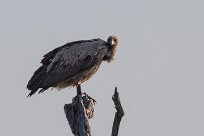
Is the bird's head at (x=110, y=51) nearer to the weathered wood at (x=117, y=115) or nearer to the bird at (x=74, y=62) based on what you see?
the bird at (x=74, y=62)

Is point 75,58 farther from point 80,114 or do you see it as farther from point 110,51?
point 80,114

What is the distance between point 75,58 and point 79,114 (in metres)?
3.85

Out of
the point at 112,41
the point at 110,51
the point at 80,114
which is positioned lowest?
the point at 80,114

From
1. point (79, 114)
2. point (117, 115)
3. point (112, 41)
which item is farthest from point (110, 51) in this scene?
point (117, 115)

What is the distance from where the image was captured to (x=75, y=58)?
1677cm

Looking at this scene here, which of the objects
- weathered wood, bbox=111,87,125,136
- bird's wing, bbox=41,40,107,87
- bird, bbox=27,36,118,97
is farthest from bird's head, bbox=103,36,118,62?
weathered wood, bbox=111,87,125,136

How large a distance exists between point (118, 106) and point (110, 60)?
5993 millimetres

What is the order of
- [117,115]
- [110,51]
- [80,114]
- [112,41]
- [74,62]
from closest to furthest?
[117,115], [80,114], [74,62], [110,51], [112,41]

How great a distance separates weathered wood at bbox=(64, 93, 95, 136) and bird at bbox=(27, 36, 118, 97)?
7.21 ft

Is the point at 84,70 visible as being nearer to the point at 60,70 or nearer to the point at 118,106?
the point at 60,70

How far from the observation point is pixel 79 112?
13.1m

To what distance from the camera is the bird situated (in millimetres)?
16141

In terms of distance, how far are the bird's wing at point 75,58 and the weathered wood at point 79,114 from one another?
2.38 metres

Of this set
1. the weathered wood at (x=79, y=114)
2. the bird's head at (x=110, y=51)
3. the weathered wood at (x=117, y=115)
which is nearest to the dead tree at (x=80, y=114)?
the weathered wood at (x=79, y=114)
